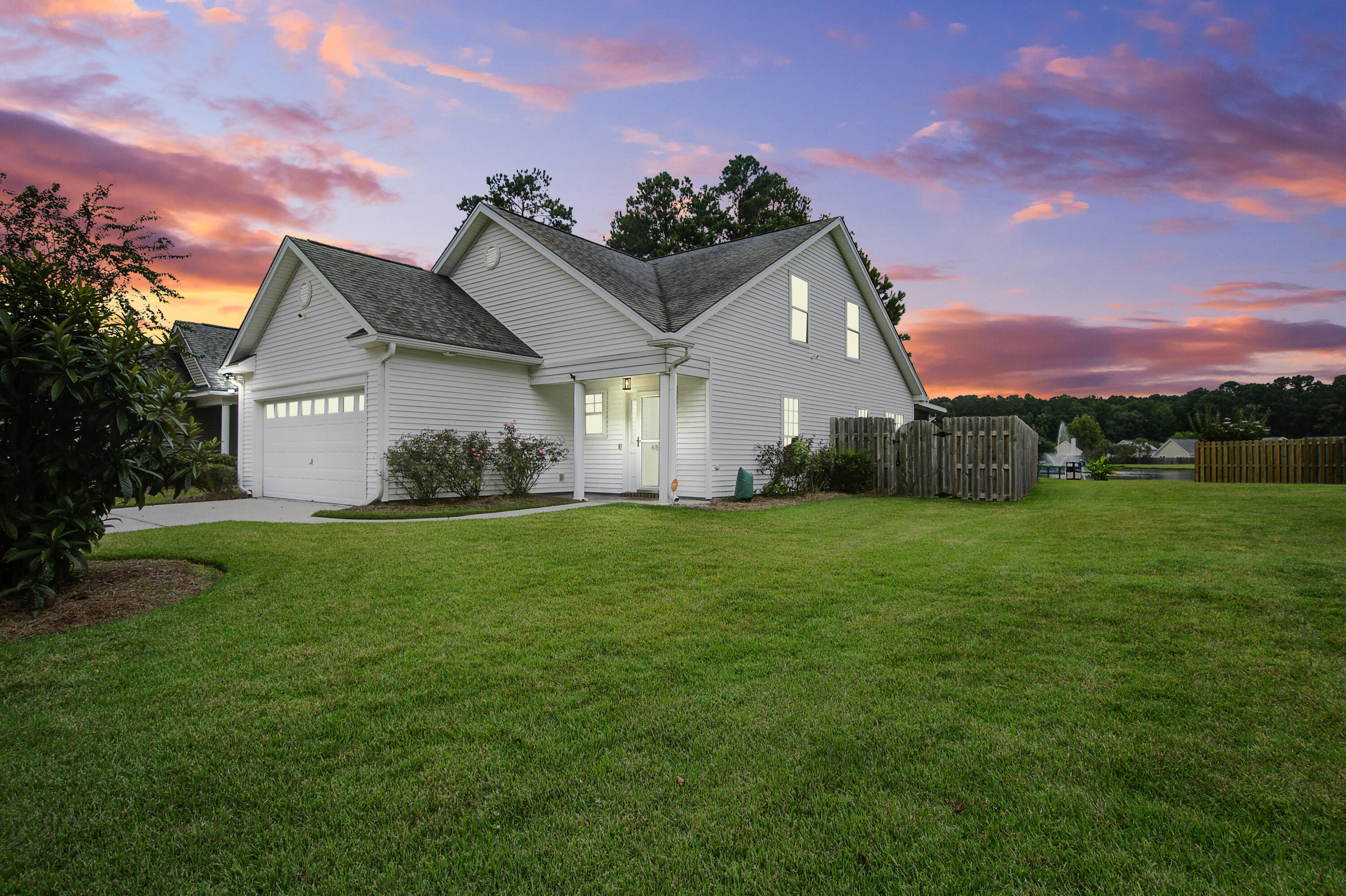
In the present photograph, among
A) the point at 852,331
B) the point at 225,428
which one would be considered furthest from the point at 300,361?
the point at 852,331

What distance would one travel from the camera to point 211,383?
66.8ft

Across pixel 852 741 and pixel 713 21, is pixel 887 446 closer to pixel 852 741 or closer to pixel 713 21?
pixel 713 21

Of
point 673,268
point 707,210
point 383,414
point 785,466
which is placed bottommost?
point 785,466

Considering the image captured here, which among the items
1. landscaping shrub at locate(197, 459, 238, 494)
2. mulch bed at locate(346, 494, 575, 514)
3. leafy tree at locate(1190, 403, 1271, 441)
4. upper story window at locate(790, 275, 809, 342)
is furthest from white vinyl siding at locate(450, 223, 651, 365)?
leafy tree at locate(1190, 403, 1271, 441)

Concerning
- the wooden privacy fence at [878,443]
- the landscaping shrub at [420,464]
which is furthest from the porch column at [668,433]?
the wooden privacy fence at [878,443]

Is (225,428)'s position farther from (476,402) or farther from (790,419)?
(790,419)

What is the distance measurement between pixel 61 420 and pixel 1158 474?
132 ft

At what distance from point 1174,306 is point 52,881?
2231 centimetres

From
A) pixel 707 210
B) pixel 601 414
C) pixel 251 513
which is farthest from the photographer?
pixel 707 210

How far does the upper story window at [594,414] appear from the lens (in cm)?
1540

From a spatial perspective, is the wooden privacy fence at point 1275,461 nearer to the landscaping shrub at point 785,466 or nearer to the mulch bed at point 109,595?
the landscaping shrub at point 785,466

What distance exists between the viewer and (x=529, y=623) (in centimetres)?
482

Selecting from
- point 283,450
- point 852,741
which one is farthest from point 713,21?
point 283,450

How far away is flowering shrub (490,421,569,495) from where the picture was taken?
45.4ft
